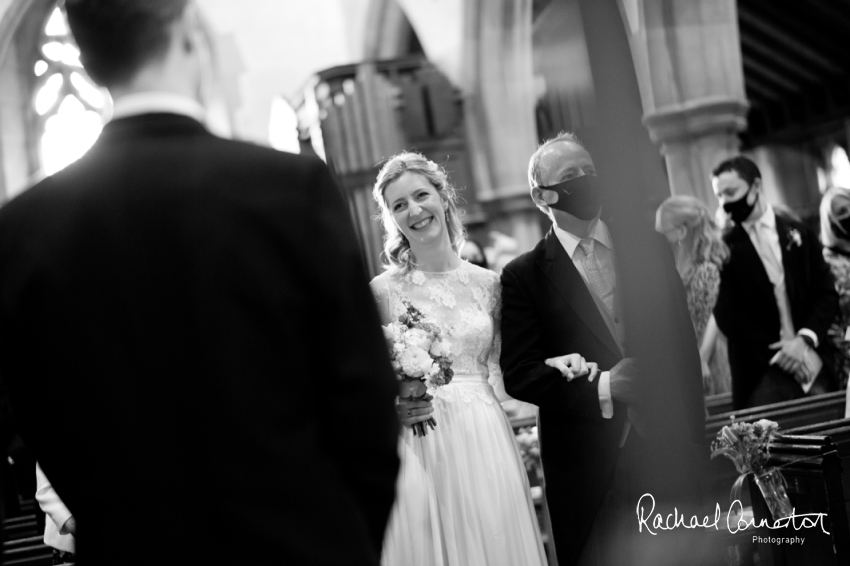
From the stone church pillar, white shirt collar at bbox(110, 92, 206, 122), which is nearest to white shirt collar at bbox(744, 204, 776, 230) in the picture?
the stone church pillar

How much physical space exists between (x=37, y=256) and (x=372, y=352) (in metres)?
0.45

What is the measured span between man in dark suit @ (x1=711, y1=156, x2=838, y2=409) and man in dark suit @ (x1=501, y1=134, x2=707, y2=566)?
179 centimetres

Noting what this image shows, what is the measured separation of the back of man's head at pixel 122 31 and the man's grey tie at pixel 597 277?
1.79 metres

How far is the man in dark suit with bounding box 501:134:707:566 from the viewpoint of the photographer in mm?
2586

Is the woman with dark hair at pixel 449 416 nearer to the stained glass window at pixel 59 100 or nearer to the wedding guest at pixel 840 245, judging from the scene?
the wedding guest at pixel 840 245

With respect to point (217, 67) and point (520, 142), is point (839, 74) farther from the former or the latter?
point (217, 67)

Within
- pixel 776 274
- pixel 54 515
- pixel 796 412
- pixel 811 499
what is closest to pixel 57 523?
pixel 54 515

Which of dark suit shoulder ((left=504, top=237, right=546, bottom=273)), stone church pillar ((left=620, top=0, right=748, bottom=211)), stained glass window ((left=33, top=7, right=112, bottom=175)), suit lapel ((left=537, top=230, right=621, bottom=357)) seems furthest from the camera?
stained glass window ((left=33, top=7, right=112, bottom=175))

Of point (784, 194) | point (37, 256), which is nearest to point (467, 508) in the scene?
point (37, 256)

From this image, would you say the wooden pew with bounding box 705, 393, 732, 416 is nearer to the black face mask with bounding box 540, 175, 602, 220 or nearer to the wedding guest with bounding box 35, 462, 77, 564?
the black face mask with bounding box 540, 175, 602, 220

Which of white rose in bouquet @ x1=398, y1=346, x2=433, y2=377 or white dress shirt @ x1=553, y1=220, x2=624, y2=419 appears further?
white dress shirt @ x1=553, y1=220, x2=624, y2=419

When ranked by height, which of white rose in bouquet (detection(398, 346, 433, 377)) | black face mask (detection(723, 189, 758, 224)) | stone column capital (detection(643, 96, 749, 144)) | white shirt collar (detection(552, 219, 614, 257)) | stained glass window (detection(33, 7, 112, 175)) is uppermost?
stained glass window (detection(33, 7, 112, 175))

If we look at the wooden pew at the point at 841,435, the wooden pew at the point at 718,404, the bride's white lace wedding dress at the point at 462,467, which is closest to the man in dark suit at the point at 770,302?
the wooden pew at the point at 718,404

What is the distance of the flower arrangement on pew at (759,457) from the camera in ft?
9.73
